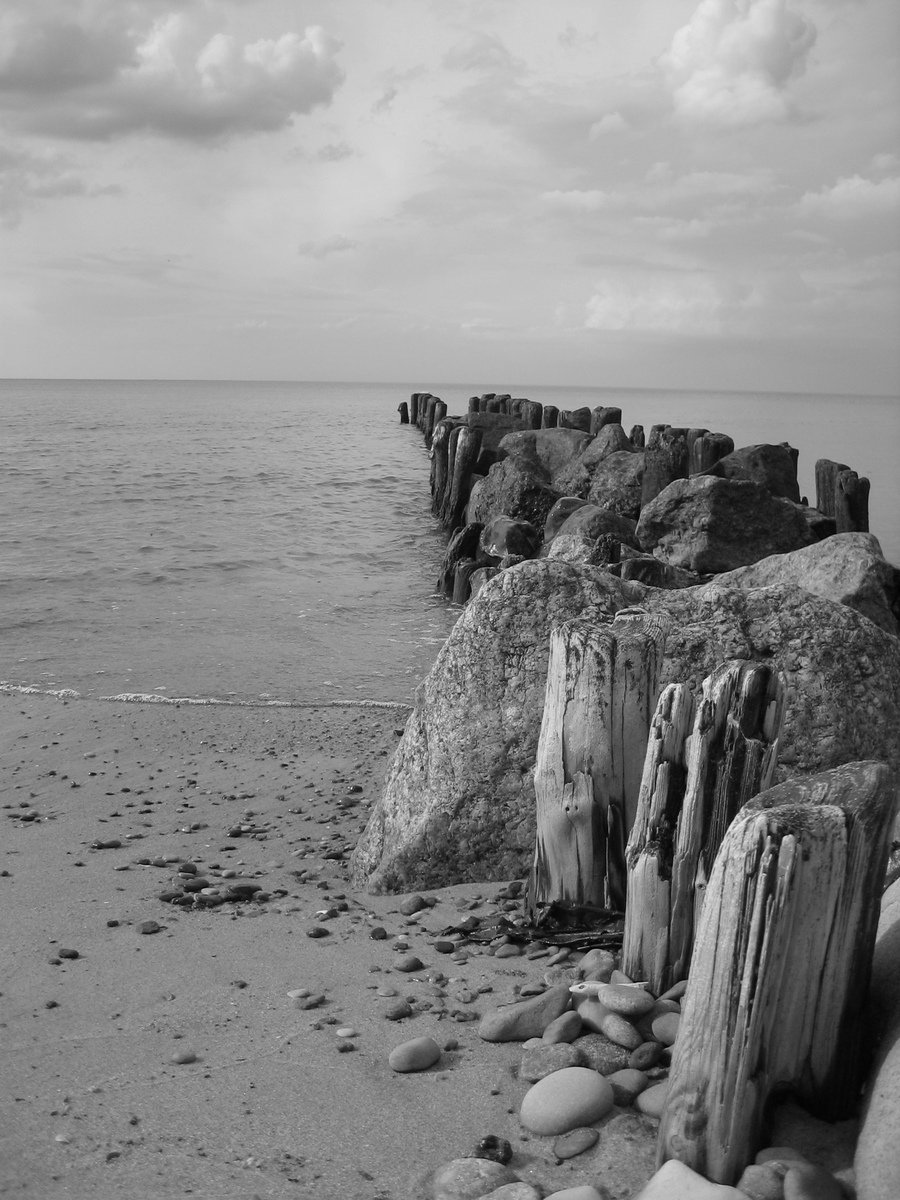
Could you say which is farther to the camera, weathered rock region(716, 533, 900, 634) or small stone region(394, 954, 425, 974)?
weathered rock region(716, 533, 900, 634)

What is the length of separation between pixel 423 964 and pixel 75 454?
130 feet

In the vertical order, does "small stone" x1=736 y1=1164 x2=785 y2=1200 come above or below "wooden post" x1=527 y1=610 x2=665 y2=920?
below

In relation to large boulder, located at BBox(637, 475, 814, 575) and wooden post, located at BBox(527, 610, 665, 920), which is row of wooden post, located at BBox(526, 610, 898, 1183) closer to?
wooden post, located at BBox(527, 610, 665, 920)

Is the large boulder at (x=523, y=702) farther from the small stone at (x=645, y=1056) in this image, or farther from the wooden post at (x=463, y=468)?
the wooden post at (x=463, y=468)

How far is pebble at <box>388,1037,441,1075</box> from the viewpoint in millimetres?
3209

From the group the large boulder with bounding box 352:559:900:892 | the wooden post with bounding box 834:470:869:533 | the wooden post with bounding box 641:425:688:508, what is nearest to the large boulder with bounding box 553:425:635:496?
the wooden post with bounding box 641:425:688:508

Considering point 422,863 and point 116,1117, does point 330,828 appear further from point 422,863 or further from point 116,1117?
point 116,1117

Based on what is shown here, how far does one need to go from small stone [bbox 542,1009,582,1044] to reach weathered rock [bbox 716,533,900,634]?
5.54 metres

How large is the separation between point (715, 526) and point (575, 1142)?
983cm

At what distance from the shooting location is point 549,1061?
3098 mm

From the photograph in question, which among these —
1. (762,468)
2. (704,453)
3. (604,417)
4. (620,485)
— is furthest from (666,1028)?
(604,417)

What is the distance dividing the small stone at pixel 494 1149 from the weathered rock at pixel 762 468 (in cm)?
1268

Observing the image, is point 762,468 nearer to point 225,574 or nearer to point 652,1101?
point 225,574

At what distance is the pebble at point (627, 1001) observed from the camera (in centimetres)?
320
